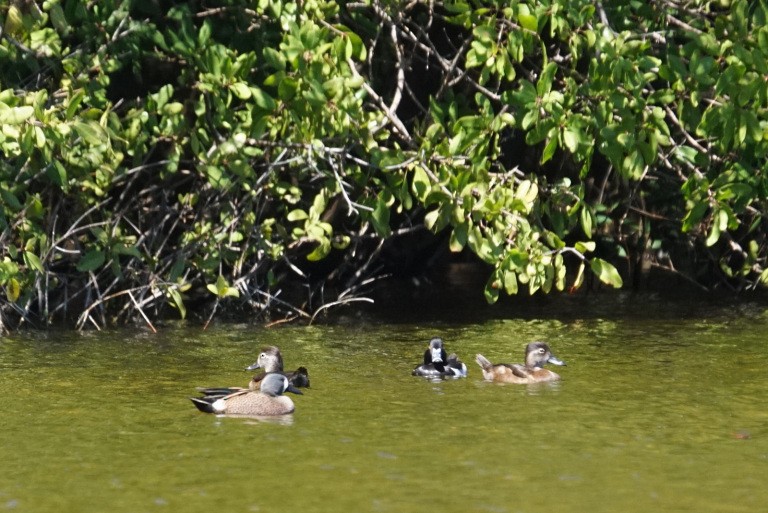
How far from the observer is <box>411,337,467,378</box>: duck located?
429 inches

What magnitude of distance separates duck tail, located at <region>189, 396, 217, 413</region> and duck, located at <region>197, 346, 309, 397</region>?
1.3 inches

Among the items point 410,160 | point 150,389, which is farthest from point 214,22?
point 150,389

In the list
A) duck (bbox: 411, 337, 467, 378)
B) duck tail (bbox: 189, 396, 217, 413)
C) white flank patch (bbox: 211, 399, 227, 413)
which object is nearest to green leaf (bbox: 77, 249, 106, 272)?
duck (bbox: 411, 337, 467, 378)

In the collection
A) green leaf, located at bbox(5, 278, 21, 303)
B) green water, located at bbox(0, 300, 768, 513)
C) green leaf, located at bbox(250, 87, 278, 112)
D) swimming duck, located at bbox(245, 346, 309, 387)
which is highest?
green leaf, located at bbox(250, 87, 278, 112)

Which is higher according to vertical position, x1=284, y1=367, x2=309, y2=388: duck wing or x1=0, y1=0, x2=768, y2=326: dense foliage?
x1=0, y1=0, x2=768, y2=326: dense foliage

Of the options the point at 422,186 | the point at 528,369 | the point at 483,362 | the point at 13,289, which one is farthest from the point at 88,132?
the point at 528,369

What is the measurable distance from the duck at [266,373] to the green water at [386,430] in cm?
17

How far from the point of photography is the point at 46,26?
1310cm

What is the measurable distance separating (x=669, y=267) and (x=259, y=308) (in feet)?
17.1

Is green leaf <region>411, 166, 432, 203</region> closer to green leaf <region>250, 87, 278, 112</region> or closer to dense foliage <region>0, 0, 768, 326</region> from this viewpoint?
dense foliage <region>0, 0, 768, 326</region>

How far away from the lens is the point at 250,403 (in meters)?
9.54

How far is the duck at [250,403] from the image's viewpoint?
945 centimetres

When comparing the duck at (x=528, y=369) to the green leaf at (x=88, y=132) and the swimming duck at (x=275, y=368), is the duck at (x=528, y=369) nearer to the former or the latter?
the swimming duck at (x=275, y=368)

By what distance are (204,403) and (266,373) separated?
1.18 m
